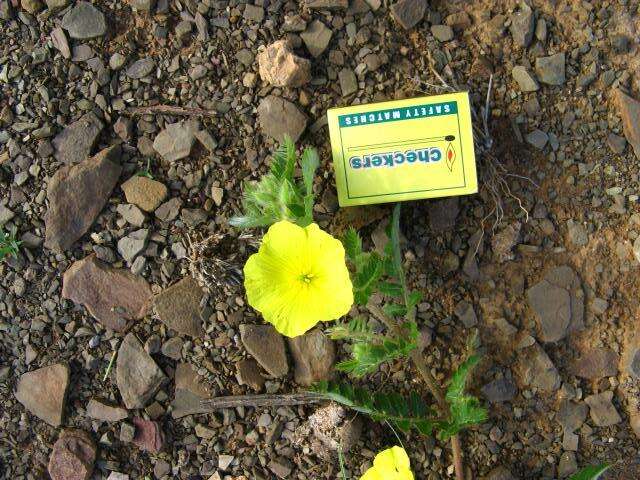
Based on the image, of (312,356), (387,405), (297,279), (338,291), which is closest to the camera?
(338,291)

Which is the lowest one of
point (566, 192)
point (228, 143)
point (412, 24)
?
point (566, 192)

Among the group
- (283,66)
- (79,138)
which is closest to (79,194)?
(79,138)

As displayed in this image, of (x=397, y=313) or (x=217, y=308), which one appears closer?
(x=397, y=313)

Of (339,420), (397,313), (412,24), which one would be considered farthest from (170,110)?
(339,420)

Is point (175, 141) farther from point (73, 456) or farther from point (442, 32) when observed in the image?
point (73, 456)

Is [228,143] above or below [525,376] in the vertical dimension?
above

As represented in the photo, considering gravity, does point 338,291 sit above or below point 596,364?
above

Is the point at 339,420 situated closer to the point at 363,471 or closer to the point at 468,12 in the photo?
the point at 363,471
